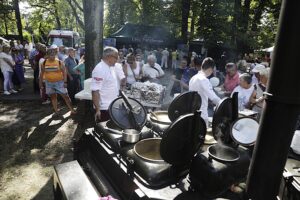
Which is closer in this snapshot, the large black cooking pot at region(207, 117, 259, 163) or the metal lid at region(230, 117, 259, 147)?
the large black cooking pot at region(207, 117, 259, 163)

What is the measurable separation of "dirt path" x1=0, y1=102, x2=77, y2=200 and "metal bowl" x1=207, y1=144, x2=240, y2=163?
2.77 meters

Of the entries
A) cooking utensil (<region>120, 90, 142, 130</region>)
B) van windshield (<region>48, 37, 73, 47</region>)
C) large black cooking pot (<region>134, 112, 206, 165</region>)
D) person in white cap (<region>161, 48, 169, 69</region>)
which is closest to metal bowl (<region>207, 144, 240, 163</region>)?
large black cooking pot (<region>134, 112, 206, 165</region>)

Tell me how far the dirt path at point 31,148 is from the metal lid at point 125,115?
1827mm

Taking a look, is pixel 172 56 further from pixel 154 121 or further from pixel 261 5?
pixel 154 121

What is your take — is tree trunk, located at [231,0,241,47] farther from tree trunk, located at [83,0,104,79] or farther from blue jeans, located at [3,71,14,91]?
blue jeans, located at [3,71,14,91]

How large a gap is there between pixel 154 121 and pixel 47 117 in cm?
521

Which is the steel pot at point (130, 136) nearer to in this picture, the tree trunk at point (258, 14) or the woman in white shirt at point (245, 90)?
the woman in white shirt at point (245, 90)

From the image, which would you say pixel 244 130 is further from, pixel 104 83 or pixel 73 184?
pixel 104 83

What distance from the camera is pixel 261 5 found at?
834 inches

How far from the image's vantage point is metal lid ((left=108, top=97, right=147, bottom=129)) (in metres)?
2.90

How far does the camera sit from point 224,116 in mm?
2451

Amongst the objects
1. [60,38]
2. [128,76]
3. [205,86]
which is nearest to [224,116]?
[205,86]

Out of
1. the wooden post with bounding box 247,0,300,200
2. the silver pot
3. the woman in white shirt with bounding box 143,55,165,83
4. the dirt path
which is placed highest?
the wooden post with bounding box 247,0,300,200

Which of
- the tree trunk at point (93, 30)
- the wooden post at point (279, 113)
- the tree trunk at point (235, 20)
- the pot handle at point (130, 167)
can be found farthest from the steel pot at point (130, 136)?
the tree trunk at point (235, 20)
